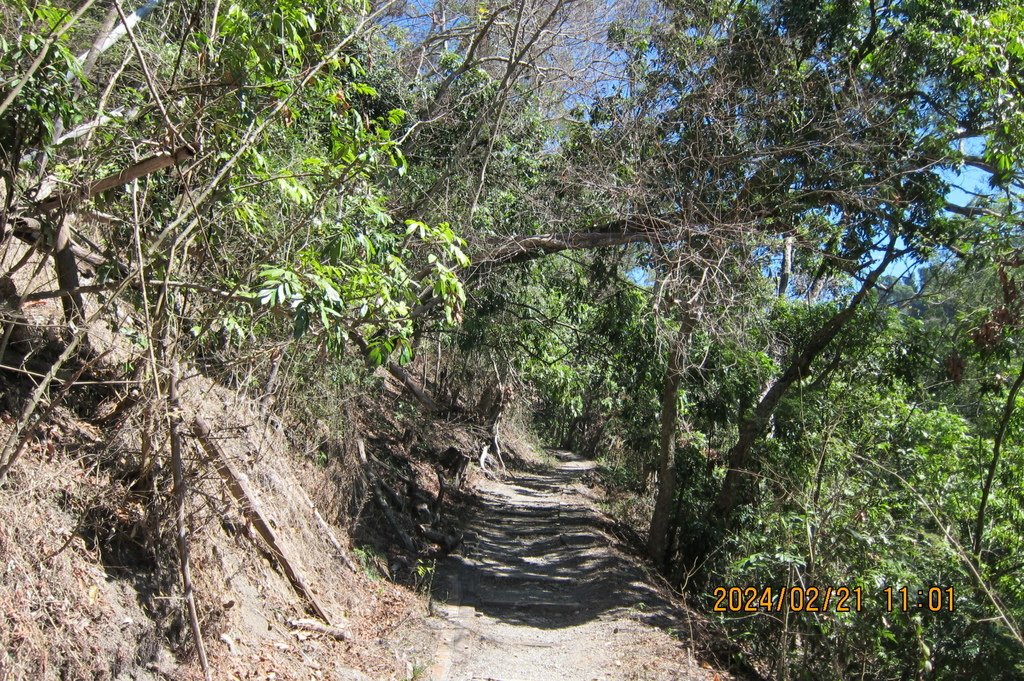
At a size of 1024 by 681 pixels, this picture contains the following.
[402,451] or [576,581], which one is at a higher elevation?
[402,451]

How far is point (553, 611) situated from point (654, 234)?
5.51 m

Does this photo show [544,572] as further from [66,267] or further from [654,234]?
[66,267]

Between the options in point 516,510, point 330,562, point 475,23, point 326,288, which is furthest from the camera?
point 516,510

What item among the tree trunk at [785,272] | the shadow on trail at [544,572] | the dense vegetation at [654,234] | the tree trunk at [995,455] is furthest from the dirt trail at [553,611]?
the tree trunk at [785,272]

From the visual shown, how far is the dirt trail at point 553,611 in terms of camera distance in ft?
28.2

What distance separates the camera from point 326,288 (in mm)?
4988

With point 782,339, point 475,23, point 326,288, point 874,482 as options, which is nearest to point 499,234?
point 475,23

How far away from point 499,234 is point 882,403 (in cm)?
597

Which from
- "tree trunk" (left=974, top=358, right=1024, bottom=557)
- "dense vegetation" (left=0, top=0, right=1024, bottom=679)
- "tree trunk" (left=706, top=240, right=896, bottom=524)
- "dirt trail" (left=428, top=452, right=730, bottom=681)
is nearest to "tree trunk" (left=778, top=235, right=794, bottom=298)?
"dense vegetation" (left=0, top=0, right=1024, bottom=679)

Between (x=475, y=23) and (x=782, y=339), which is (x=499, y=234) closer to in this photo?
(x=475, y=23)

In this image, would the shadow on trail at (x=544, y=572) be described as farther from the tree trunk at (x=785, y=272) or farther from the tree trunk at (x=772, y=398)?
the tree trunk at (x=785, y=272)

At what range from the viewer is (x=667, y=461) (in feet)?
42.7

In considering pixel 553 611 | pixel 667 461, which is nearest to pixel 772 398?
pixel 667 461

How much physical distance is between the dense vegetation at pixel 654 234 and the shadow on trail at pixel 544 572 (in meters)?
0.98
